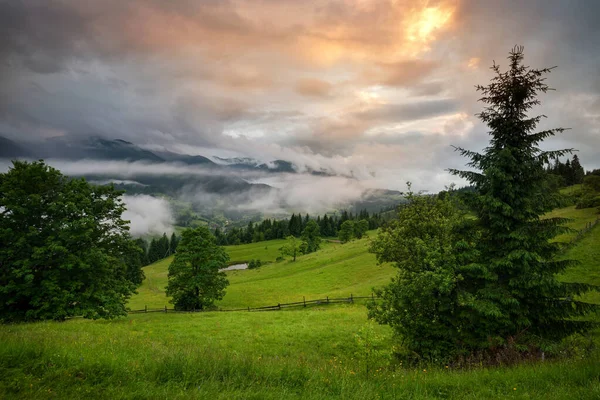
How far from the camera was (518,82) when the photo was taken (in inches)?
579

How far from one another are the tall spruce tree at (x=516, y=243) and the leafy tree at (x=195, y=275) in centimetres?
3597

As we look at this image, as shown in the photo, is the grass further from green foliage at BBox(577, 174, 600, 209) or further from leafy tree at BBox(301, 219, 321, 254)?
leafy tree at BBox(301, 219, 321, 254)

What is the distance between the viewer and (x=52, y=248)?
22.0 meters

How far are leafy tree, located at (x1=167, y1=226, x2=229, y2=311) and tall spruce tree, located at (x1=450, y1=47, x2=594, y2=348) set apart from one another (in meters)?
36.0

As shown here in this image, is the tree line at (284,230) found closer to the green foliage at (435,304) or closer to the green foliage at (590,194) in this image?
the green foliage at (590,194)

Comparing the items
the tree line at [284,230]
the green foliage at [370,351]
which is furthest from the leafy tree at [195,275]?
the tree line at [284,230]

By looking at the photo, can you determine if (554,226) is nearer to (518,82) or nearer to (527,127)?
(527,127)

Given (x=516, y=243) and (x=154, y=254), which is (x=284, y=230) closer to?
(x=154, y=254)

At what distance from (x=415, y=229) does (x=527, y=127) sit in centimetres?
1053

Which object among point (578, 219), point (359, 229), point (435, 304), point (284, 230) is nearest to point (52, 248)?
point (435, 304)

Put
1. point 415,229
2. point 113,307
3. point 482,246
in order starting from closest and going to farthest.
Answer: point 482,246 → point 415,229 → point 113,307

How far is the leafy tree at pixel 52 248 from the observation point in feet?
72.1

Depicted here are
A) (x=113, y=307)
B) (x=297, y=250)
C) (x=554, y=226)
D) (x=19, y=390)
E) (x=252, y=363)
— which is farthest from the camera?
(x=297, y=250)

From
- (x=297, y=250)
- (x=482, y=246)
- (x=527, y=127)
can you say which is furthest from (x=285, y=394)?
(x=297, y=250)
